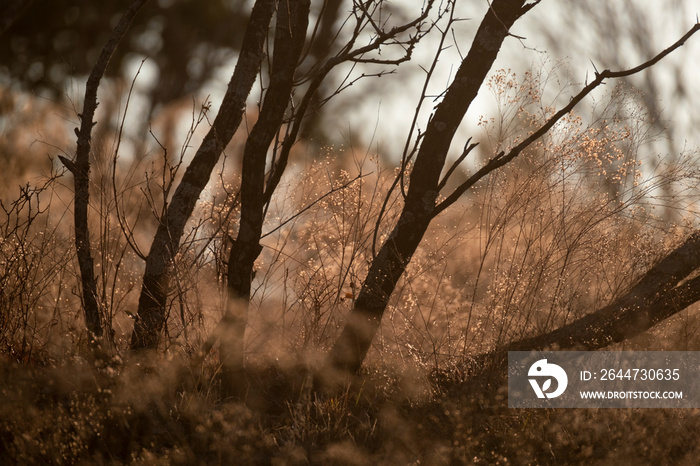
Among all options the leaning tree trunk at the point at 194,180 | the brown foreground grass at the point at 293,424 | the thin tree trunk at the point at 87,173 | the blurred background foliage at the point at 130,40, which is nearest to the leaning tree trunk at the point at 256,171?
the brown foreground grass at the point at 293,424

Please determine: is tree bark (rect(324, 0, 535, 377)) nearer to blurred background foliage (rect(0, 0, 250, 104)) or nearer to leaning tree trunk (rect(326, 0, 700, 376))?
leaning tree trunk (rect(326, 0, 700, 376))

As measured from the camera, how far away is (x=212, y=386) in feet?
7.62

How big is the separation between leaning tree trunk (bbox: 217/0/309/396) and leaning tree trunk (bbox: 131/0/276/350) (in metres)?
0.32

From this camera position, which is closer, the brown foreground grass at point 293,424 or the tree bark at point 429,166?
the brown foreground grass at point 293,424

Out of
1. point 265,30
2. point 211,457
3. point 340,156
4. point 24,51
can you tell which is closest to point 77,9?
point 24,51

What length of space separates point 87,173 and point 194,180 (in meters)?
0.44

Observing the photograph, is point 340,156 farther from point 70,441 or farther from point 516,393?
point 70,441

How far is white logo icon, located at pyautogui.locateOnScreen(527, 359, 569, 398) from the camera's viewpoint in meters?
2.51

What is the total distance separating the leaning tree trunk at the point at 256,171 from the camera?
231cm

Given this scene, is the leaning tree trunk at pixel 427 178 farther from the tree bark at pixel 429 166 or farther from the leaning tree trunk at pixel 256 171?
the leaning tree trunk at pixel 256 171

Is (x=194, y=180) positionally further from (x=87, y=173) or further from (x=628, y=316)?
(x=628, y=316)

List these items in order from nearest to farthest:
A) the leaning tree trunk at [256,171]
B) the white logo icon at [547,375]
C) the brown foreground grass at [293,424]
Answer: the brown foreground grass at [293,424] < the leaning tree trunk at [256,171] < the white logo icon at [547,375]

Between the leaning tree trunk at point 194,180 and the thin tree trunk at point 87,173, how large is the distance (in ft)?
0.64

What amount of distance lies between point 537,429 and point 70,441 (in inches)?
64.2
